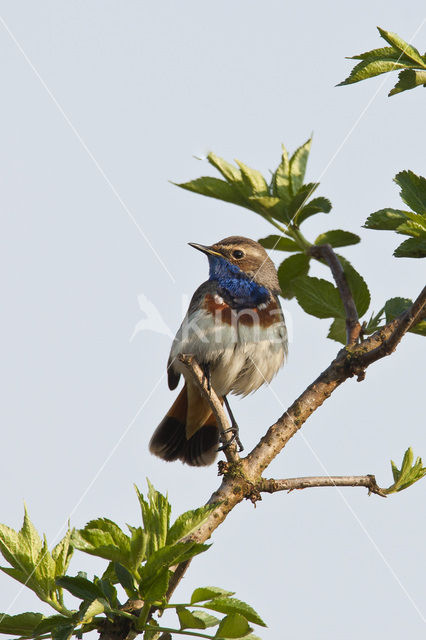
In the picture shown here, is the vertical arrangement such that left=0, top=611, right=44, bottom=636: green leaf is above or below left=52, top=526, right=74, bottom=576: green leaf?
below

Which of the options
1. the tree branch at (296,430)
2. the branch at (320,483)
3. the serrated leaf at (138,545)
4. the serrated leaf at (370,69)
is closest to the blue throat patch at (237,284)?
the tree branch at (296,430)

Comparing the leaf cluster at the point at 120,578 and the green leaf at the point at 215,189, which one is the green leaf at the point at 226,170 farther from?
the leaf cluster at the point at 120,578

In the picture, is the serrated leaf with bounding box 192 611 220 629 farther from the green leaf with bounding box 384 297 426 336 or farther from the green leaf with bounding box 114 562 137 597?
the green leaf with bounding box 384 297 426 336

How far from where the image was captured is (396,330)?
10.8ft

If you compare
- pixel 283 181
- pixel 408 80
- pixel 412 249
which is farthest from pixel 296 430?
pixel 408 80

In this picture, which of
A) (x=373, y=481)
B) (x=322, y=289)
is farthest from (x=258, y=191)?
(x=373, y=481)

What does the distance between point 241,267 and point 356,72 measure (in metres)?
3.98

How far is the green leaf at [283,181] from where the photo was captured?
3.89 meters

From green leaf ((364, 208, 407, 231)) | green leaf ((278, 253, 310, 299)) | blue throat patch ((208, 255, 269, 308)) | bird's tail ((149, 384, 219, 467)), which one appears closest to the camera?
green leaf ((364, 208, 407, 231))

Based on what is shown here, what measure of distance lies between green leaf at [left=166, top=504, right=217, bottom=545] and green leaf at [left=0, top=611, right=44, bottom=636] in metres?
0.49

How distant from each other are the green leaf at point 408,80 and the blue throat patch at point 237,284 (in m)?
3.60

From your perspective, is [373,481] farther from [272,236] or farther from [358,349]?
[272,236]

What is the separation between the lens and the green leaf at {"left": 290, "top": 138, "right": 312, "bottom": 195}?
3.93 meters

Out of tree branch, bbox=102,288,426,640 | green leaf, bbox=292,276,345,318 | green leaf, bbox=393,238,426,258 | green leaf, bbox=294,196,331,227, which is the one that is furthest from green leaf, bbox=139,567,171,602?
green leaf, bbox=294,196,331,227
